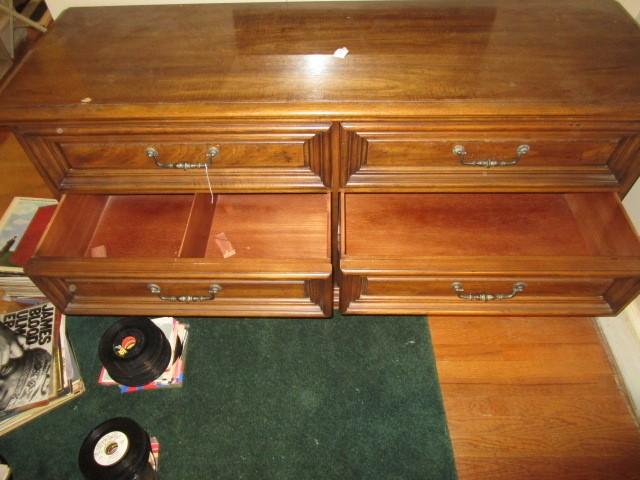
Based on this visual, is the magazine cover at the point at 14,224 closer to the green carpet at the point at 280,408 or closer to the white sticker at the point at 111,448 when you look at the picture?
the green carpet at the point at 280,408

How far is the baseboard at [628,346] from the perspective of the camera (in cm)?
125

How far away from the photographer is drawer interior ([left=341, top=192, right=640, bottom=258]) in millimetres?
1192

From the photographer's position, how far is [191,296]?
1110mm

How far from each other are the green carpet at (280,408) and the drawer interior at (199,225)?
0.31 meters

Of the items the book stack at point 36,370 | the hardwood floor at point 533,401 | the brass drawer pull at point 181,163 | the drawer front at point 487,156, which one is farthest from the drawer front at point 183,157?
the hardwood floor at point 533,401

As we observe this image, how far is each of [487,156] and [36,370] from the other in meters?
1.38

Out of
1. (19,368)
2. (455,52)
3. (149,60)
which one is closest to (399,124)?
(455,52)

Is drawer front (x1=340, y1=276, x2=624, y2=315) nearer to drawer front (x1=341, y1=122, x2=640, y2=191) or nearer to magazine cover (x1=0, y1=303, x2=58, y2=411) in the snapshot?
drawer front (x1=341, y1=122, x2=640, y2=191)

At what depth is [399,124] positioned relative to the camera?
2.98 feet

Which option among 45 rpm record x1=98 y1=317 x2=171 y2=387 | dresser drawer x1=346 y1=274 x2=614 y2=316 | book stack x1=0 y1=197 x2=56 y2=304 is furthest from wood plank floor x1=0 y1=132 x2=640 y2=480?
book stack x1=0 y1=197 x2=56 y2=304

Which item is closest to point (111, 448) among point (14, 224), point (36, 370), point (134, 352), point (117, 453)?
point (117, 453)

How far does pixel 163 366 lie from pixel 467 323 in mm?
956

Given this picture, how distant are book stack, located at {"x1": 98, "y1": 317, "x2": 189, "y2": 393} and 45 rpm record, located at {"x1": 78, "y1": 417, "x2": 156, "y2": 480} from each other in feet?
0.52

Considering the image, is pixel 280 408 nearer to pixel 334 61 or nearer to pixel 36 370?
pixel 36 370
